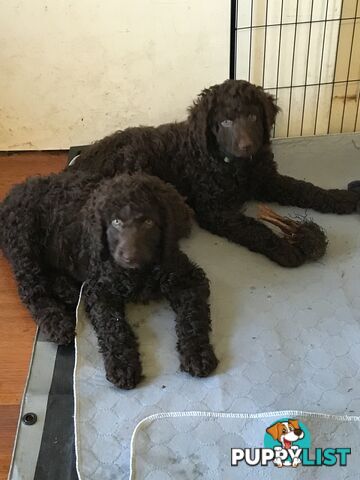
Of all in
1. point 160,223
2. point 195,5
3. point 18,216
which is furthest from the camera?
point 195,5

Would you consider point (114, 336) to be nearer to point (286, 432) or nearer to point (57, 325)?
point (57, 325)

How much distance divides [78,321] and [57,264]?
0.89ft

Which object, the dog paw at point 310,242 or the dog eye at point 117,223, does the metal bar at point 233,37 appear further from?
the dog eye at point 117,223

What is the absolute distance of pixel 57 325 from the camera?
2.02 metres

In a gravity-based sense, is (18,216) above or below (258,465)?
above

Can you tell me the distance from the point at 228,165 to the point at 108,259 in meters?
0.73

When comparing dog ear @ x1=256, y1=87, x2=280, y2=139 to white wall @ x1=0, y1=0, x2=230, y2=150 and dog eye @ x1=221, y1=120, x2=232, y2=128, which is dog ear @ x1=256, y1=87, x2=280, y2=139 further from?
white wall @ x1=0, y1=0, x2=230, y2=150

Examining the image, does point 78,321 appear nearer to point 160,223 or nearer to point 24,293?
point 24,293

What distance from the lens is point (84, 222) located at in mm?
1979

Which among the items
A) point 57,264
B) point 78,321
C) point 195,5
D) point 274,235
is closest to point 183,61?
point 195,5

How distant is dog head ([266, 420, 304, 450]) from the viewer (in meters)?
1.63

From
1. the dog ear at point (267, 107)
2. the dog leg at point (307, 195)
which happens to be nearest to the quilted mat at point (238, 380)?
the dog leg at point (307, 195)

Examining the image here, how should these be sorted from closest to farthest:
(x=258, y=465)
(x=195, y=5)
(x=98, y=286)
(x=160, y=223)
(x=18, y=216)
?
1. (x=258, y=465)
2. (x=160, y=223)
3. (x=98, y=286)
4. (x=18, y=216)
5. (x=195, y=5)

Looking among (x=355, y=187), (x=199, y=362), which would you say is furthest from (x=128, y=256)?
(x=355, y=187)
